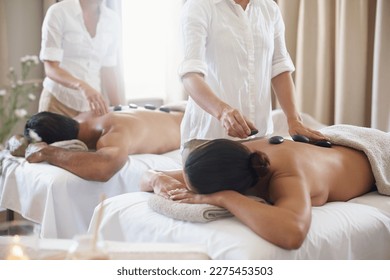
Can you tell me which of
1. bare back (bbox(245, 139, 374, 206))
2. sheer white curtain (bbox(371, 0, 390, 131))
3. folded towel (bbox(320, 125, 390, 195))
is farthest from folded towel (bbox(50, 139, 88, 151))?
sheer white curtain (bbox(371, 0, 390, 131))

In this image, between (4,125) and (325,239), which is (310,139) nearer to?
(325,239)

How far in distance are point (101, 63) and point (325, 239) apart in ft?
3.58

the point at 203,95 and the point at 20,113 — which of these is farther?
the point at 203,95

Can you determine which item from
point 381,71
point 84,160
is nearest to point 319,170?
point 84,160

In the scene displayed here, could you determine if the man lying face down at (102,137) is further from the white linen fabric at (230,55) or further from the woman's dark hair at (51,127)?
the white linen fabric at (230,55)

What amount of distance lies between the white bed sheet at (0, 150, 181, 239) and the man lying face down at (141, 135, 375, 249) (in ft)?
1.01

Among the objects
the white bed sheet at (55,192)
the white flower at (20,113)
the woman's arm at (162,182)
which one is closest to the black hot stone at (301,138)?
the woman's arm at (162,182)

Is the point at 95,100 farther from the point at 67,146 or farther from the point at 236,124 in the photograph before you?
the point at 236,124

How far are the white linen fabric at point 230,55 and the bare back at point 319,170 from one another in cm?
18

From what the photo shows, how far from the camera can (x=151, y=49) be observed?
211 cm

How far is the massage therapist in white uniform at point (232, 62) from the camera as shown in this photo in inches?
53.2

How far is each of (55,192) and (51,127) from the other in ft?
0.73

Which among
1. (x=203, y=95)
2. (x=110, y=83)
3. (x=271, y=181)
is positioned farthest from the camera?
(x=110, y=83)

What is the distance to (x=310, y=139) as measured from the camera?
138 cm
